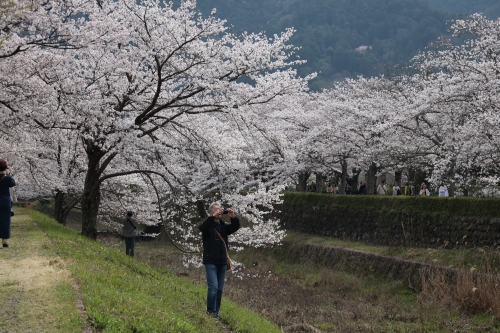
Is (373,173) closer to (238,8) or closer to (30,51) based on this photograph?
(30,51)

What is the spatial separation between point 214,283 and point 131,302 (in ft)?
4.40

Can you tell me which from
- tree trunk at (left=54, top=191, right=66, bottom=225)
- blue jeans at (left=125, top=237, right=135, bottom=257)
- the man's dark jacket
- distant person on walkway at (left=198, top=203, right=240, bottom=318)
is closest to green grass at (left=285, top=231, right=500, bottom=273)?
blue jeans at (left=125, top=237, right=135, bottom=257)

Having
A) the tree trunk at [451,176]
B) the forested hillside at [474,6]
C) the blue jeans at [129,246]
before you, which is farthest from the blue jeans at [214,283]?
the forested hillside at [474,6]

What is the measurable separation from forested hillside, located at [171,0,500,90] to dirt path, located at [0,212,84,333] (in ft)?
305

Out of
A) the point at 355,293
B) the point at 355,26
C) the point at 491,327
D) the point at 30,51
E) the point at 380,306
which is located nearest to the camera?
the point at 30,51

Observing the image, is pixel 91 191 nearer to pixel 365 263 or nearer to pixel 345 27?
pixel 365 263

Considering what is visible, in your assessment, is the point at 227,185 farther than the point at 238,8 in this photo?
No

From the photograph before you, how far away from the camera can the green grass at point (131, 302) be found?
553 centimetres

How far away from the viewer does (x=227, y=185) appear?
15812mm

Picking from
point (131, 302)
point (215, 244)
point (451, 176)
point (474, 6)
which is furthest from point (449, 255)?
point (474, 6)

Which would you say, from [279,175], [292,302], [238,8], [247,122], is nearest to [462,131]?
[292,302]

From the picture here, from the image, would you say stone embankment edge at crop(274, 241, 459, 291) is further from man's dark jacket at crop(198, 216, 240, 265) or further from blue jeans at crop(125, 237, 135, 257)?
man's dark jacket at crop(198, 216, 240, 265)

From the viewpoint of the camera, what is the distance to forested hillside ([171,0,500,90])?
10575 centimetres

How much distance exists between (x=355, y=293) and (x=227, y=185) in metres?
4.97
